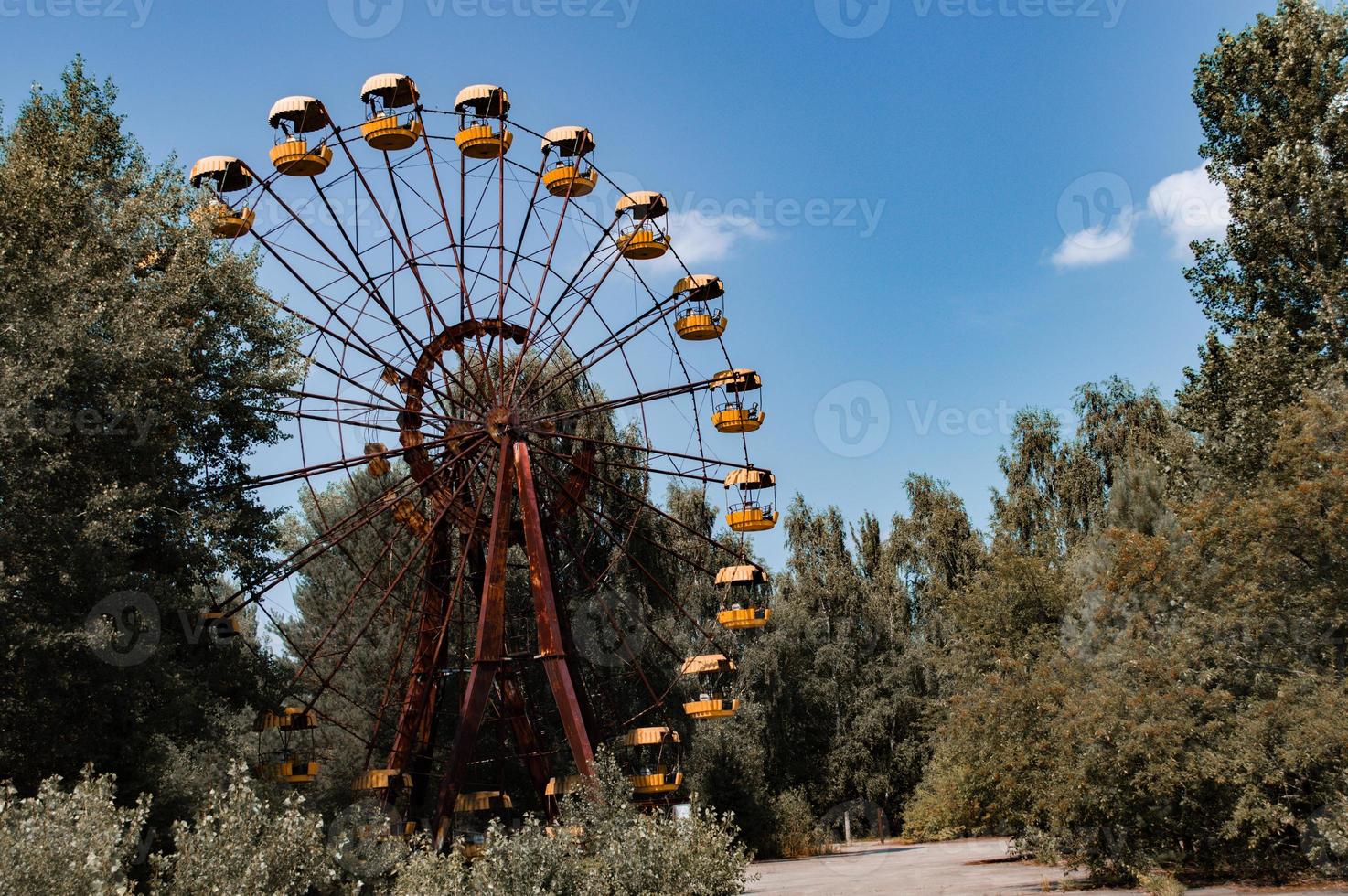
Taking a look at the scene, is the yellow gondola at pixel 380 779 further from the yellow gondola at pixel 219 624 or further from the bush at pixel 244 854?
the bush at pixel 244 854

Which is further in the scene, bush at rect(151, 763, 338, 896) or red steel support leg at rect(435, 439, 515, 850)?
red steel support leg at rect(435, 439, 515, 850)

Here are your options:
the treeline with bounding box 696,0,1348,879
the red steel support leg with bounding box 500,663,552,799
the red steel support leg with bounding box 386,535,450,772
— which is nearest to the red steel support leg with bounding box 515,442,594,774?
the red steel support leg with bounding box 500,663,552,799

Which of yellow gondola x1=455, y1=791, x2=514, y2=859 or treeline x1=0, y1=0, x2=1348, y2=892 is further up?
treeline x1=0, y1=0, x2=1348, y2=892

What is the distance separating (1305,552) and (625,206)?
15361mm

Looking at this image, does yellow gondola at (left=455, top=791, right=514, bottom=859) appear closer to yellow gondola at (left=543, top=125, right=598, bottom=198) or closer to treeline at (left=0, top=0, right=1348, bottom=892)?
treeline at (left=0, top=0, right=1348, bottom=892)

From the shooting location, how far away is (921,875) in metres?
23.8

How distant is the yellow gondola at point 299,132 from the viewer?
2253cm

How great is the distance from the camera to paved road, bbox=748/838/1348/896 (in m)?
19.4

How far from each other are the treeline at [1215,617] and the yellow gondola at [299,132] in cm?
1759

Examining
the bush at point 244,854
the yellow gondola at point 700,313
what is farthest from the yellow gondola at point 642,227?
the bush at point 244,854

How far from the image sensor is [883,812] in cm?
4359

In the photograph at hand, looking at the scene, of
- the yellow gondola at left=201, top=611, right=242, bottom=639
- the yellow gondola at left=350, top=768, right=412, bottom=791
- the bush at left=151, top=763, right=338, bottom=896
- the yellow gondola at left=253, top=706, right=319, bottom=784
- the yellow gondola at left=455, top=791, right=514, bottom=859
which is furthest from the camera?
the yellow gondola at left=253, top=706, right=319, bottom=784

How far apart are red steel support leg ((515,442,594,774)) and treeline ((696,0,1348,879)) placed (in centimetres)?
845

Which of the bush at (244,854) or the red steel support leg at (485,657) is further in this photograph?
the red steel support leg at (485,657)
